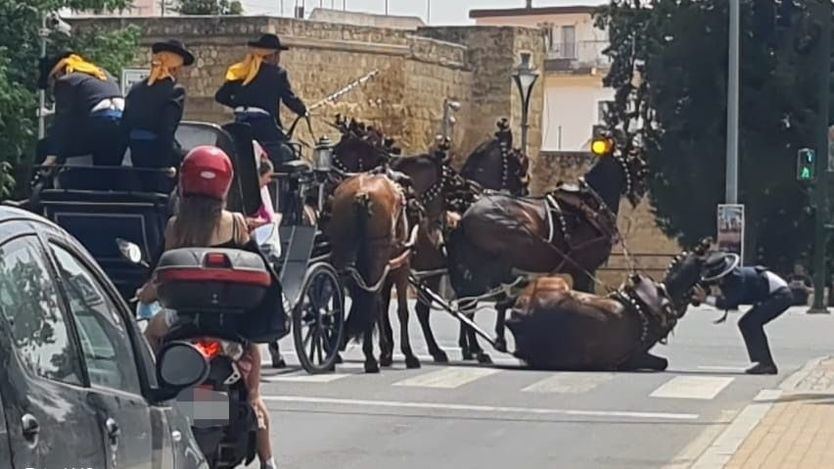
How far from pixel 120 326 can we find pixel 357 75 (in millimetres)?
48164

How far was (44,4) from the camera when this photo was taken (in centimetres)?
4025

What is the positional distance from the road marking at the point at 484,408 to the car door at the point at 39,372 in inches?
398

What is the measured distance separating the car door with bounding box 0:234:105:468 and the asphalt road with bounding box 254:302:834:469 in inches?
260

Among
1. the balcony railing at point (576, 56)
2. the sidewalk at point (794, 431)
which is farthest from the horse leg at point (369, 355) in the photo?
the balcony railing at point (576, 56)

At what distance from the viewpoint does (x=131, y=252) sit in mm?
13266

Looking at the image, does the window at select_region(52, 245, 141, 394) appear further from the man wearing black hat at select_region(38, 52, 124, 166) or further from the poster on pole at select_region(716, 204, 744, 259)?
the poster on pole at select_region(716, 204, 744, 259)

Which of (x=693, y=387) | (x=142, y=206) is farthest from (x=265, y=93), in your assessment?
(x=693, y=387)

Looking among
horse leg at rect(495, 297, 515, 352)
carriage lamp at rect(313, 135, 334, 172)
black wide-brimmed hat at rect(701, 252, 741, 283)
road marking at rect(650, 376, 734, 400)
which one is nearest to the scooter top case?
road marking at rect(650, 376, 734, 400)

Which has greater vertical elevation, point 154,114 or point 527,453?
point 154,114

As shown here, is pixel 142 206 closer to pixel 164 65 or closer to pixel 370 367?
pixel 164 65

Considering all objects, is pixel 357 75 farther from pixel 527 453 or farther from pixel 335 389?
pixel 527 453

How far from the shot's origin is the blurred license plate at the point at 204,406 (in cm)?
829

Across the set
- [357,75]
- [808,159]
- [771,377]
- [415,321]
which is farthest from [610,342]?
[357,75]

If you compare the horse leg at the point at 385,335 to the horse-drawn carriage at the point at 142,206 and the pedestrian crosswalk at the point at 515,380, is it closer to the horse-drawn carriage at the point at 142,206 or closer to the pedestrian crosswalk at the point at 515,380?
the pedestrian crosswalk at the point at 515,380
